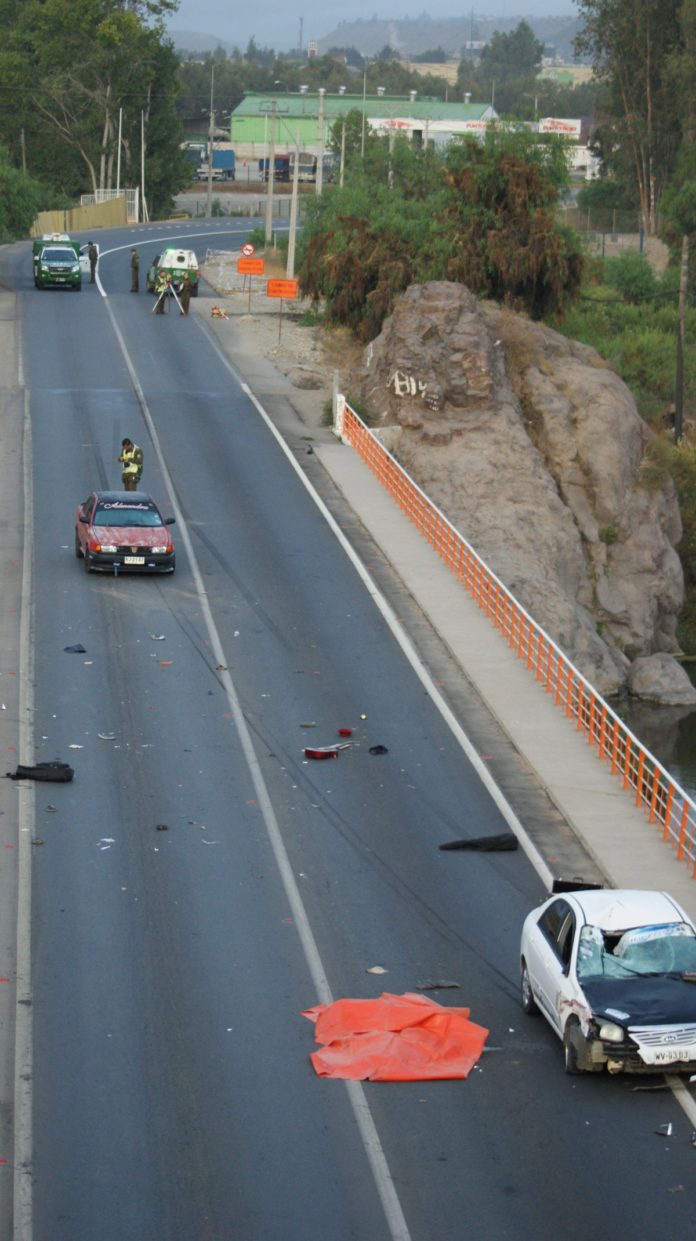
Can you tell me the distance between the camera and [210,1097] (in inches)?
576

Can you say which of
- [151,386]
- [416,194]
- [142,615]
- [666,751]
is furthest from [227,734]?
[416,194]

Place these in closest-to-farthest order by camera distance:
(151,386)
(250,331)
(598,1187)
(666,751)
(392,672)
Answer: (598,1187), (392,672), (666,751), (151,386), (250,331)

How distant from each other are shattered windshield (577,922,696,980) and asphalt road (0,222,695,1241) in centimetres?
96

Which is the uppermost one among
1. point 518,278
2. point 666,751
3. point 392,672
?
point 518,278

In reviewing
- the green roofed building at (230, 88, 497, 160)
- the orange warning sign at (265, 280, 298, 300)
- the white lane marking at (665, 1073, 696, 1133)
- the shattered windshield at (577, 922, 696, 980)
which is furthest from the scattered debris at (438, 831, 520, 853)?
the green roofed building at (230, 88, 497, 160)

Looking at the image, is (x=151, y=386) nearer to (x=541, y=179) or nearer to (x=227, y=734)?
(x=541, y=179)

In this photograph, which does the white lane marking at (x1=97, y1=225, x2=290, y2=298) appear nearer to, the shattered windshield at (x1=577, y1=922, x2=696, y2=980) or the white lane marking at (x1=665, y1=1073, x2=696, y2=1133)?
the shattered windshield at (x1=577, y1=922, x2=696, y2=980)

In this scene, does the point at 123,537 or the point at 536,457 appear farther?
the point at 536,457

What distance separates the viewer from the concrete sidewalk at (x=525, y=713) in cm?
2067

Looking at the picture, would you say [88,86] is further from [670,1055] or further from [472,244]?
[670,1055]

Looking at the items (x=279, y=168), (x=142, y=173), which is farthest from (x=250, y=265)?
(x=279, y=168)

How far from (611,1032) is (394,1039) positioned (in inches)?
83.6

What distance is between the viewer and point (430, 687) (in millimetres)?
27375

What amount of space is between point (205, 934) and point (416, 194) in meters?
56.9
